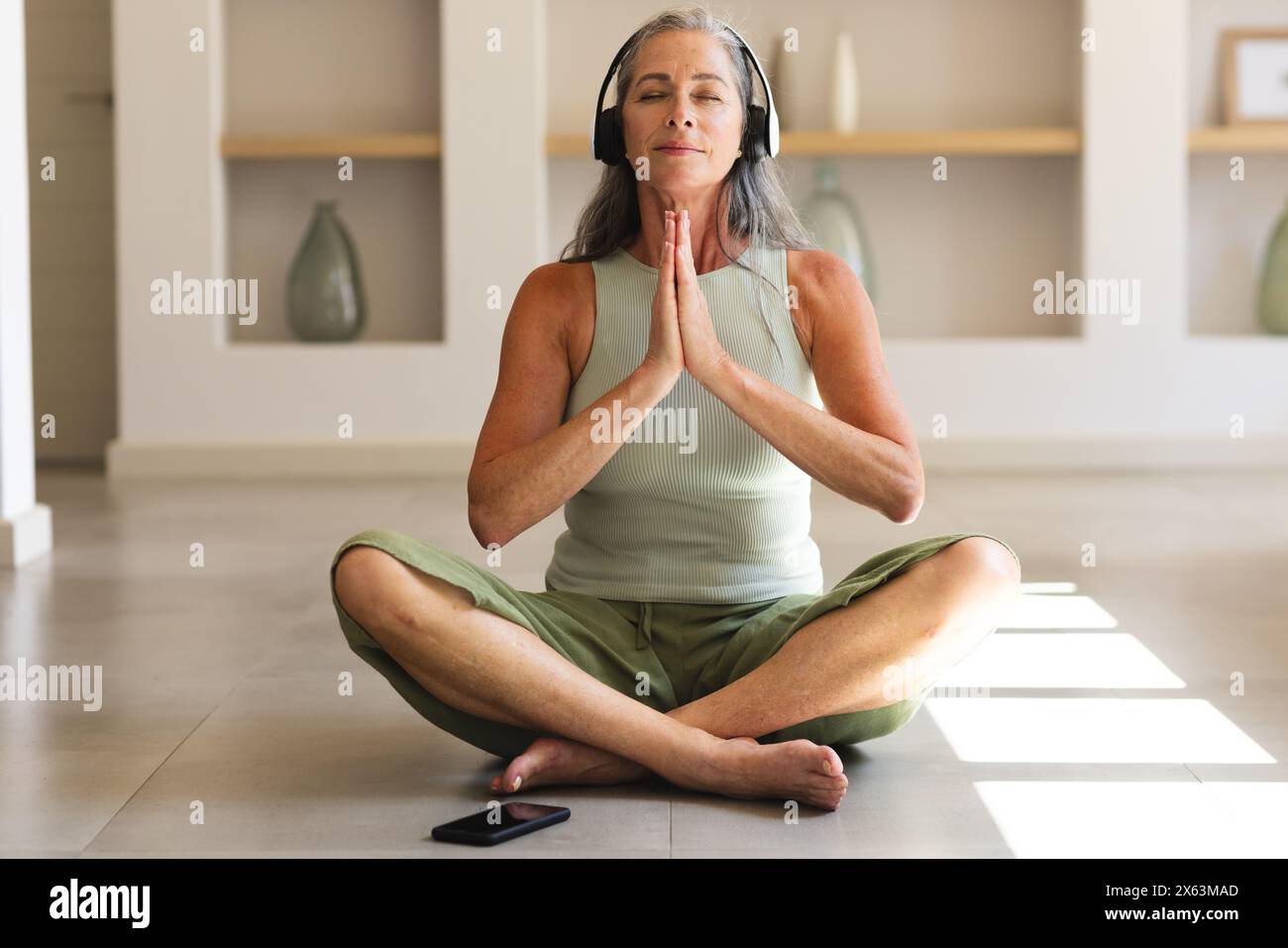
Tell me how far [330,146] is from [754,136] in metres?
3.75

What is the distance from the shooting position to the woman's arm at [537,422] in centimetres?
199

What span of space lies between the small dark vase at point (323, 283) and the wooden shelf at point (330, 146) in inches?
8.9

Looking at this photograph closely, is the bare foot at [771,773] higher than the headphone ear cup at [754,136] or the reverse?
the reverse

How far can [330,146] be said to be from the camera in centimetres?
570

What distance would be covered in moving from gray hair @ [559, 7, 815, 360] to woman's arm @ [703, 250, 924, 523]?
0.22 ft

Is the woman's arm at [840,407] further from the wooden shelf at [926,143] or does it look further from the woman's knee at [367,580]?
the wooden shelf at [926,143]

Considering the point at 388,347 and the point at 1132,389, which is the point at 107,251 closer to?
the point at 388,347

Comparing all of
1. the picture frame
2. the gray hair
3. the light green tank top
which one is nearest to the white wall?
the picture frame

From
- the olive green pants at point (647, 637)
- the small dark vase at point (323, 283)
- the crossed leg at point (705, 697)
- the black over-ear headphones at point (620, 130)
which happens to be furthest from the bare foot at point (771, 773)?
the small dark vase at point (323, 283)

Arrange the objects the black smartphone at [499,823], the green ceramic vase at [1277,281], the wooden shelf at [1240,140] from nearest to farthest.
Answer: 1. the black smartphone at [499,823]
2. the wooden shelf at [1240,140]
3. the green ceramic vase at [1277,281]

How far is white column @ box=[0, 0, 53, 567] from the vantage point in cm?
393

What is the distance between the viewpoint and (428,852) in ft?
5.84

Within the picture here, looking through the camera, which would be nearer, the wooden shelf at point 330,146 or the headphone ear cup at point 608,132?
the headphone ear cup at point 608,132
